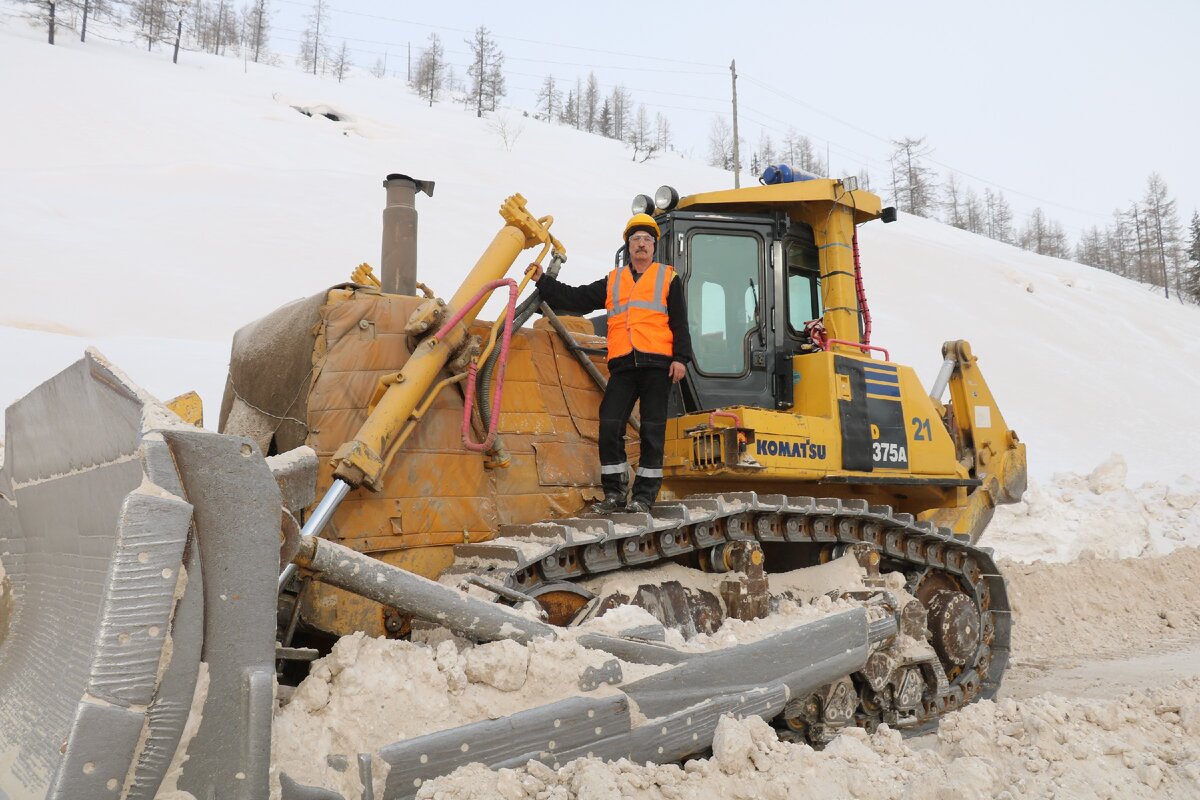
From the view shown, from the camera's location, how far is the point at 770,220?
17.4 feet

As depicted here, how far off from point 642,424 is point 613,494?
39cm

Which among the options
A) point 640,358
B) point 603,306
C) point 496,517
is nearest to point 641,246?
point 603,306

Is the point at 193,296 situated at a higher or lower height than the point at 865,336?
higher

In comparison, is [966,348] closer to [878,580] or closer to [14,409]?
[878,580]

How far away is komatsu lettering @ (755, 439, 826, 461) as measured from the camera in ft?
14.8

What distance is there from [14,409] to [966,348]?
20.4 ft

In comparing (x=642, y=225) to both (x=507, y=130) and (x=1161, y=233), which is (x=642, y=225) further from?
(x=1161, y=233)

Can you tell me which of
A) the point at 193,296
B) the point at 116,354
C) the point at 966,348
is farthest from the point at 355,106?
the point at 966,348

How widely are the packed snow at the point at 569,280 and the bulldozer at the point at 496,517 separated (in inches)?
7.6

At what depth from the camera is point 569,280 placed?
21.0 meters

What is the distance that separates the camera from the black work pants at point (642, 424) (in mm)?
4344

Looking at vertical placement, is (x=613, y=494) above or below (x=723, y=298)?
below

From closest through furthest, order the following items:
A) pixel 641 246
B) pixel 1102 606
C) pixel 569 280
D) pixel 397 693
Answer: pixel 397 693 < pixel 641 246 < pixel 1102 606 < pixel 569 280

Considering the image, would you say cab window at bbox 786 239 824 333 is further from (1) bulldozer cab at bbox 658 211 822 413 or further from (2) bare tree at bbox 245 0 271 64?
(2) bare tree at bbox 245 0 271 64
